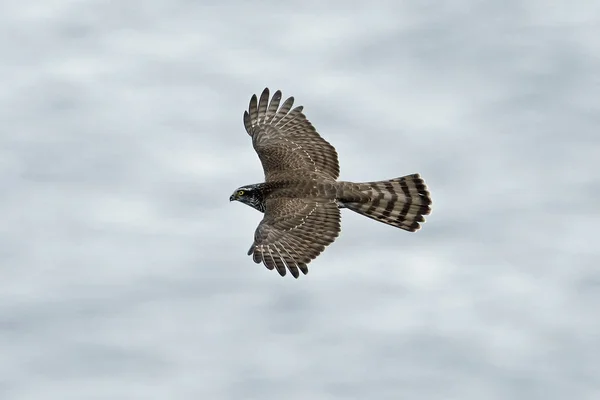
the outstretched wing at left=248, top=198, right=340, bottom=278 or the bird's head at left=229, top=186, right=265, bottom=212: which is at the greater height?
the bird's head at left=229, top=186, right=265, bottom=212

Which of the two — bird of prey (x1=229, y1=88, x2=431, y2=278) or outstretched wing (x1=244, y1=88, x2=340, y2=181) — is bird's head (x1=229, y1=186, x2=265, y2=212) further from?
outstretched wing (x1=244, y1=88, x2=340, y2=181)

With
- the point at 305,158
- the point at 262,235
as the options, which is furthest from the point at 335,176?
the point at 262,235

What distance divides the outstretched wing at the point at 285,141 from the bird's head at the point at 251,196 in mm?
758

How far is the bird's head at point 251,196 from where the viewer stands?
104 feet

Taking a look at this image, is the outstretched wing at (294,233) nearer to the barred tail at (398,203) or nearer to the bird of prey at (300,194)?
the bird of prey at (300,194)

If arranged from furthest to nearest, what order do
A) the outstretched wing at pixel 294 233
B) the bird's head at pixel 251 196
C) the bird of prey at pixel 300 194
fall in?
the bird's head at pixel 251 196
the bird of prey at pixel 300 194
the outstretched wing at pixel 294 233

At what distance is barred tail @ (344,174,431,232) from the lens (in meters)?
31.1

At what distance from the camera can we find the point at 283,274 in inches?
1124

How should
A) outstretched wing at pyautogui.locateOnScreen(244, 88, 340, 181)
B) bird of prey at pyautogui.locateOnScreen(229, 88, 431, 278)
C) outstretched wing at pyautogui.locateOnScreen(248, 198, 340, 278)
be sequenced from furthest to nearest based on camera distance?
outstretched wing at pyautogui.locateOnScreen(244, 88, 340, 181), bird of prey at pyautogui.locateOnScreen(229, 88, 431, 278), outstretched wing at pyautogui.locateOnScreen(248, 198, 340, 278)

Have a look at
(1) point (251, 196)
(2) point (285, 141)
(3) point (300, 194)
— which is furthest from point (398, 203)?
(2) point (285, 141)

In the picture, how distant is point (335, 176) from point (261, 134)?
2.80m

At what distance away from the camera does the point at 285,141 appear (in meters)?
33.9

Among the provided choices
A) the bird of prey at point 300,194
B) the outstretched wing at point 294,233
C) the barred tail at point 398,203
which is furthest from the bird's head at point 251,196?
the barred tail at point 398,203

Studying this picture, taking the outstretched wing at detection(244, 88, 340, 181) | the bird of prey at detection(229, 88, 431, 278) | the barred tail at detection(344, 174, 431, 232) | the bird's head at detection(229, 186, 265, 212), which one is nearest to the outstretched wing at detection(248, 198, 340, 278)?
the bird of prey at detection(229, 88, 431, 278)
